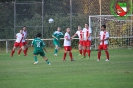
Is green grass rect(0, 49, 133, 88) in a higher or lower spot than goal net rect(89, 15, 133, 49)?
lower

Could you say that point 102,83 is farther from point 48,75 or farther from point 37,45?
point 37,45

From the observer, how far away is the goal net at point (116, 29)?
39.7 m

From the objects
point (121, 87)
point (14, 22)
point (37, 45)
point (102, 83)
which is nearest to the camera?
point (121, 87)

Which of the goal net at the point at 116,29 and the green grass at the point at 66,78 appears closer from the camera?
the green grass at the point at 66,78

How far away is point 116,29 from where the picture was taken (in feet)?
131

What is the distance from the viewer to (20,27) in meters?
39.3

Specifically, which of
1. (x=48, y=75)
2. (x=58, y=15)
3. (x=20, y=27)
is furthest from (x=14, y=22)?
(x=48, y=75)

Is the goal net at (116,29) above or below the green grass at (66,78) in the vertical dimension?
above

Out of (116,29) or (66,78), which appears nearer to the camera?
(66,78)

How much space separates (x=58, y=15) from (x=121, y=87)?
25.4 meters

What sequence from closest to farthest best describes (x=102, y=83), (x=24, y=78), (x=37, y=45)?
(x=102, y=83) < (x=24, y=78) < (x=37, y=45)

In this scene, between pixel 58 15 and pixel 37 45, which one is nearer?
pixel 37 45

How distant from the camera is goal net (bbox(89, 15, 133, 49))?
130ft

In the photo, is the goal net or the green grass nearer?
the green grass
